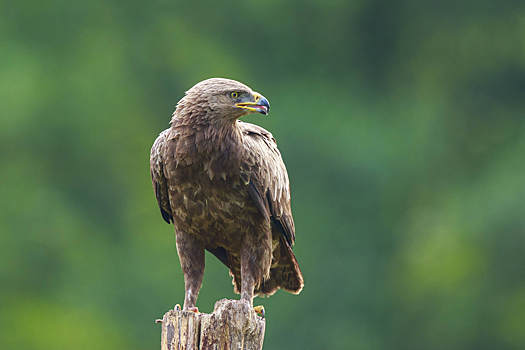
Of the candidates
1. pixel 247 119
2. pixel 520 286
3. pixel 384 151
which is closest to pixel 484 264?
pixel 520 286

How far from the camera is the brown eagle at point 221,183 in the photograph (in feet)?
19.2

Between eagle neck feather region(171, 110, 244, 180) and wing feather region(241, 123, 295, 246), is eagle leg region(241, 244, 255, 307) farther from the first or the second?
eagle neck feather region(171, 110, 244, 180)

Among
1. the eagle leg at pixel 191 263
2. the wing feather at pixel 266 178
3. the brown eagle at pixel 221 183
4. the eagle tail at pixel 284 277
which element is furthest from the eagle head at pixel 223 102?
the eagle tail at pixel 284 277

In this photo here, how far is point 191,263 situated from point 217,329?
116 centimetres

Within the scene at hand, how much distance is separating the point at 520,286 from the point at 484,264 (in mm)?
819

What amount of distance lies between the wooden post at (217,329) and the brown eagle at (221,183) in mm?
647

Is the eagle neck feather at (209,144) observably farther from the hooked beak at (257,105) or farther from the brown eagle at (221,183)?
the hooked beak at (257,105)

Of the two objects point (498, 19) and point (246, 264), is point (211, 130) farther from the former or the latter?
point (498, 19)

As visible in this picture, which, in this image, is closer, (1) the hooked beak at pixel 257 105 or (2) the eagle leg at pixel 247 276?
(1) the hooked beak at pixel 257 105

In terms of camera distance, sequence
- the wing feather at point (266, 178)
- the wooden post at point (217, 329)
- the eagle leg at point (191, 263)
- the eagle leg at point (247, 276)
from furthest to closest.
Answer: the eagle leg at point (191, 263)
the eagle leg at point (247, 276)
the wing feather at point (266, 178)
the wooden post at point (217, 329)

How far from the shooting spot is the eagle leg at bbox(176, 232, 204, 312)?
20.6 feet

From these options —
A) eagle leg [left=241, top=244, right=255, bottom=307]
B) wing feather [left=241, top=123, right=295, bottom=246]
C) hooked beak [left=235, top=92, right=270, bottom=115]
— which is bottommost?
eagle leg [left=241, top=244, right=255, bottom=307]

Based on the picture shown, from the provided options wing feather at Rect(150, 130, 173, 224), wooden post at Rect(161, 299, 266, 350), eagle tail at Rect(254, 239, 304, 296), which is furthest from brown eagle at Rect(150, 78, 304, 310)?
wooden post at Rect(161, 299, 266, 350)

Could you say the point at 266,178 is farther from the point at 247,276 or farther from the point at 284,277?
the point at 284,277
